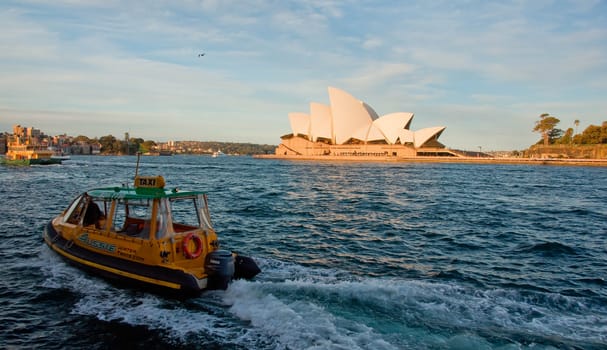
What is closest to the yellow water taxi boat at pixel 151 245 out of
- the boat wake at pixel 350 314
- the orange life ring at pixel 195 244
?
the orange life ring at pixel 195 244

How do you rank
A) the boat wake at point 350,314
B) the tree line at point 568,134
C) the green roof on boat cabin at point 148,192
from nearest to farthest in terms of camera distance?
the boat wake at point 350,314 < the green roof on boat cabin at point 148,192 < the tree line at point 568,134

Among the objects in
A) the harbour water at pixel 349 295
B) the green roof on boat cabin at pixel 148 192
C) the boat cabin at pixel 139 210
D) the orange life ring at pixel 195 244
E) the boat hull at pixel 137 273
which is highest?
the green roof on boat cabin at pixel 148 192

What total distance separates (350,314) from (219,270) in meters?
2.61

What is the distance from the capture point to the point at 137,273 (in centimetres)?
830

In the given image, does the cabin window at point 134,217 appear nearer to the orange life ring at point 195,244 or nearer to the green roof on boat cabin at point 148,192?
the green roof on boat cabin at point 148,192

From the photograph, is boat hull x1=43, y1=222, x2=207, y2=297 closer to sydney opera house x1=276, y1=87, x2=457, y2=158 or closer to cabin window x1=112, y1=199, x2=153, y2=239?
cabin window x1=112, y1=199, x2=153, y2=239

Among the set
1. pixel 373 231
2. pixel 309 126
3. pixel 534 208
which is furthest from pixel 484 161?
pixel 373 231

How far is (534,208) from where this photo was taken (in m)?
23.6

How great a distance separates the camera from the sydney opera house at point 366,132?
106m

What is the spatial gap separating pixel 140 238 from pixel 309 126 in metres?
118

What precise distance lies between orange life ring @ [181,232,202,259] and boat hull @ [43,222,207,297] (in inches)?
23.1

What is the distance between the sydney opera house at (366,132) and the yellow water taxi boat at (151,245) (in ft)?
301

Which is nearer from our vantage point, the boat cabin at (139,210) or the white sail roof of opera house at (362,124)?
the boat cabin at (139,210)

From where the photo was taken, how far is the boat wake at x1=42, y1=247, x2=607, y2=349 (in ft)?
21.1
